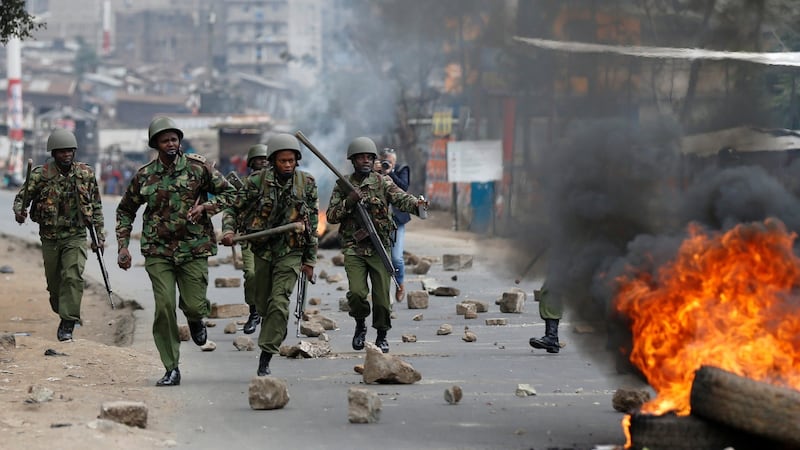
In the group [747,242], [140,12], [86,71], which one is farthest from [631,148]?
[140,12]

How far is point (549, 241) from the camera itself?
830 cm

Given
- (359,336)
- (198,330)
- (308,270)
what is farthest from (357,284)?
(198,330)

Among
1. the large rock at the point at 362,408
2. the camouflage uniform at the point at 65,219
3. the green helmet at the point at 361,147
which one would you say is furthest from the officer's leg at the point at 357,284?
the large rock at the point at 362,408

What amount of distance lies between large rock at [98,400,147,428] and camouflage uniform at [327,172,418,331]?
374 cm

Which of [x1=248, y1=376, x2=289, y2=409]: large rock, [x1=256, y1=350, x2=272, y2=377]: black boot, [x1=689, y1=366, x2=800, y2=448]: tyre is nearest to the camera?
[x1=689, y1=366, x2=800, y2=448]: tyre

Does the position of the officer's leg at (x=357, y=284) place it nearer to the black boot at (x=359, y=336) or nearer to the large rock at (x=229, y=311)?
the black boot at (x=359, y=336)

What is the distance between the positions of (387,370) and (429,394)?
1.66 feet

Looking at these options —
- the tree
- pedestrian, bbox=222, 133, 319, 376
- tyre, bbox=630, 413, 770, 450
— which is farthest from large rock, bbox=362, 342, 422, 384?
the tree

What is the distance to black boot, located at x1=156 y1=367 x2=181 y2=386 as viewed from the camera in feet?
31.8

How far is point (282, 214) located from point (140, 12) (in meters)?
120

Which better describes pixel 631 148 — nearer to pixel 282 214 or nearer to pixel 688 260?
pixel 688 260

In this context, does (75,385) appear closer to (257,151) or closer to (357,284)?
(357,284)

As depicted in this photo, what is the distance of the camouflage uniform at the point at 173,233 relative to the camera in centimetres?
976

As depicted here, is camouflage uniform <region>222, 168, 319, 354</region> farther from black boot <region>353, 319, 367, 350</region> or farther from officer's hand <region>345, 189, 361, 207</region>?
black boot <region>353, 319, 367, 350</region>
